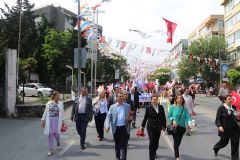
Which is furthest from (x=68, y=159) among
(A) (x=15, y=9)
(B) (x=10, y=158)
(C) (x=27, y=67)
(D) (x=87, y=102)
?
(A) (x=15, y=9)

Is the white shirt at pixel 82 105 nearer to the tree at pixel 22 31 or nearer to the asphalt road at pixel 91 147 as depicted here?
the asphalt road at pixel 91 147

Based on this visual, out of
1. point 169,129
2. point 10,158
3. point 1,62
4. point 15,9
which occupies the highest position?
point 15,9

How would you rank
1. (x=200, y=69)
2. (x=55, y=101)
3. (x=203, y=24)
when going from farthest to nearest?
(x=203, y=24)
(x=200, y=69)
(x=55, y=101)

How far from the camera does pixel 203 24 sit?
88.2 m

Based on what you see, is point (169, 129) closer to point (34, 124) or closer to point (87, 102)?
point (87, 102)

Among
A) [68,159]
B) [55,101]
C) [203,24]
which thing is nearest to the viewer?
[68,159]

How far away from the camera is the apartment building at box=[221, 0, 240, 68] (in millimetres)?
60147

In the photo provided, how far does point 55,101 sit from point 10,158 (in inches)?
71.0

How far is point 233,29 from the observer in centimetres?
6225

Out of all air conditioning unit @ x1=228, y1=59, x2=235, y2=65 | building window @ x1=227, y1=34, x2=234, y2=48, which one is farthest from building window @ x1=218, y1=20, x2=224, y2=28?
air conditioning unit @ x1=228, y1=59, x2=235, y2=65

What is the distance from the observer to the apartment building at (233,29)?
197 feet

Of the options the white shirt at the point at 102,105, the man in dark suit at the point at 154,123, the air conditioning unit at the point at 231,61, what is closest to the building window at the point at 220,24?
the air conditioning unit at the point at 231,61

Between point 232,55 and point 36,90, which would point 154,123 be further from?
point 232,55

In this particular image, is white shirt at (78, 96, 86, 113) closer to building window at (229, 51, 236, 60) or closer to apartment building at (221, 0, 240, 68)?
apartment building at (221, 0, 240, 68)
